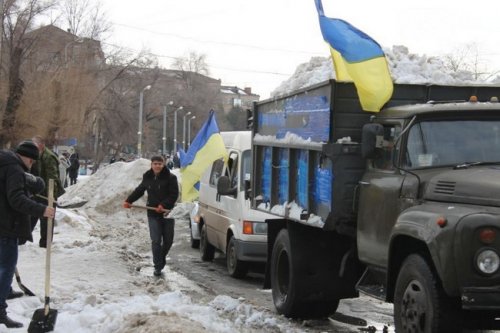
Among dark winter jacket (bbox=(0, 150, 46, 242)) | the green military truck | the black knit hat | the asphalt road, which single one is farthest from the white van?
dark winter jacket (bbox=(0, 150, 46, 242))

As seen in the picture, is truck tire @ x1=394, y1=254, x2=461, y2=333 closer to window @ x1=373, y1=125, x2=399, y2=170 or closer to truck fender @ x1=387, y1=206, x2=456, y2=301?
truck fender @ x1=387, y1=206, x2=456, y2=301

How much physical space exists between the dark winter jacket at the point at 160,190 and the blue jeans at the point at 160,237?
6.4 inches

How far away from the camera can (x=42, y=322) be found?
638 cm

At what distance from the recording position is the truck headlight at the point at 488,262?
4891mm

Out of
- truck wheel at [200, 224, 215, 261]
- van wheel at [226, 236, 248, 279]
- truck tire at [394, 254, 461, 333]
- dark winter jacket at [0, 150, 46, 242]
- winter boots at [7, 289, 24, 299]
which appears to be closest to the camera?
truck tire at [394, 254, 461, 333]

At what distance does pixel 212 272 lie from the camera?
1201 centimetres

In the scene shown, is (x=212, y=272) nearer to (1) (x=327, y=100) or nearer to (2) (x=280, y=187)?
(2) (x=280, y=187)

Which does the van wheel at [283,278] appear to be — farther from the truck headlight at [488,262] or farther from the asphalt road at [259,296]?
the truck headlight at [488,262]

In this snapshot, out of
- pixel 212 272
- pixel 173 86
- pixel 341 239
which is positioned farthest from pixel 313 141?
pixel 173 86

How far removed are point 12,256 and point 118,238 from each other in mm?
9101

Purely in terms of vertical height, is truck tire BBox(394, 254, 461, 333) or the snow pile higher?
the snow pile

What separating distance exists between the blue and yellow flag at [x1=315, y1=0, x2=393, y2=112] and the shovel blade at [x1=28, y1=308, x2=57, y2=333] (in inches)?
142

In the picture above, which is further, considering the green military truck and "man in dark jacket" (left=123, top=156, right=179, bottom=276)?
"man in dark jacket" (left=123, top=156, right=179, bottom=276)

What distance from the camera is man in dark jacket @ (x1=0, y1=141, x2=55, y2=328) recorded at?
6484 millimetres
